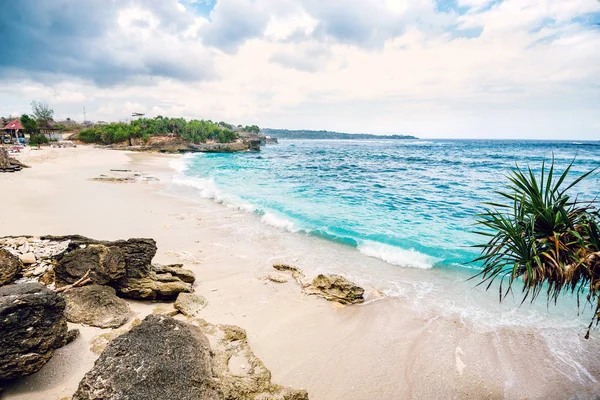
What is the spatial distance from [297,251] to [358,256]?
2147 mm

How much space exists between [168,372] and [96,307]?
3.05 metres

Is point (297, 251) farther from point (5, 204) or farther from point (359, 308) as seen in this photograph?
point (5, 204)

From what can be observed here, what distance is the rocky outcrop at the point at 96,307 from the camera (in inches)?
209

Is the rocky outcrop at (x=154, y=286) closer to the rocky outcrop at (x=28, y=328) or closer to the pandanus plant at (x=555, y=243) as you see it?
the rocky outcrop at (x=28, y=328)

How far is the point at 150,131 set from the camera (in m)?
81.4

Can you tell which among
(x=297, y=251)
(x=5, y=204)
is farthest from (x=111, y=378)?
(x=5, y=204)

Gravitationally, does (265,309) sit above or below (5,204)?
below

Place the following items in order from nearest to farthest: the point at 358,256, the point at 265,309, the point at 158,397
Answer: the point at 158,397, the point at 265,309, the point at 358,256

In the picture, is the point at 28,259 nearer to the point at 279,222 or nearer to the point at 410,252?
the point at 279,222

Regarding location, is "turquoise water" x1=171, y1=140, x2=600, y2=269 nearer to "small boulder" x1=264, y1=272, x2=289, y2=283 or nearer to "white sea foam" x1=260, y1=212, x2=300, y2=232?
"white sea foam" x1=260, y1=212, x2=300, y2=232

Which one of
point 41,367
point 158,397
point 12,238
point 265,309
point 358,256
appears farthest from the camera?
point 358,256

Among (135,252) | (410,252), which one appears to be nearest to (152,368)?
(135,252)

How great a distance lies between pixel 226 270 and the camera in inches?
334

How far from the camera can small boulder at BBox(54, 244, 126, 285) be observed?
19.8ft
